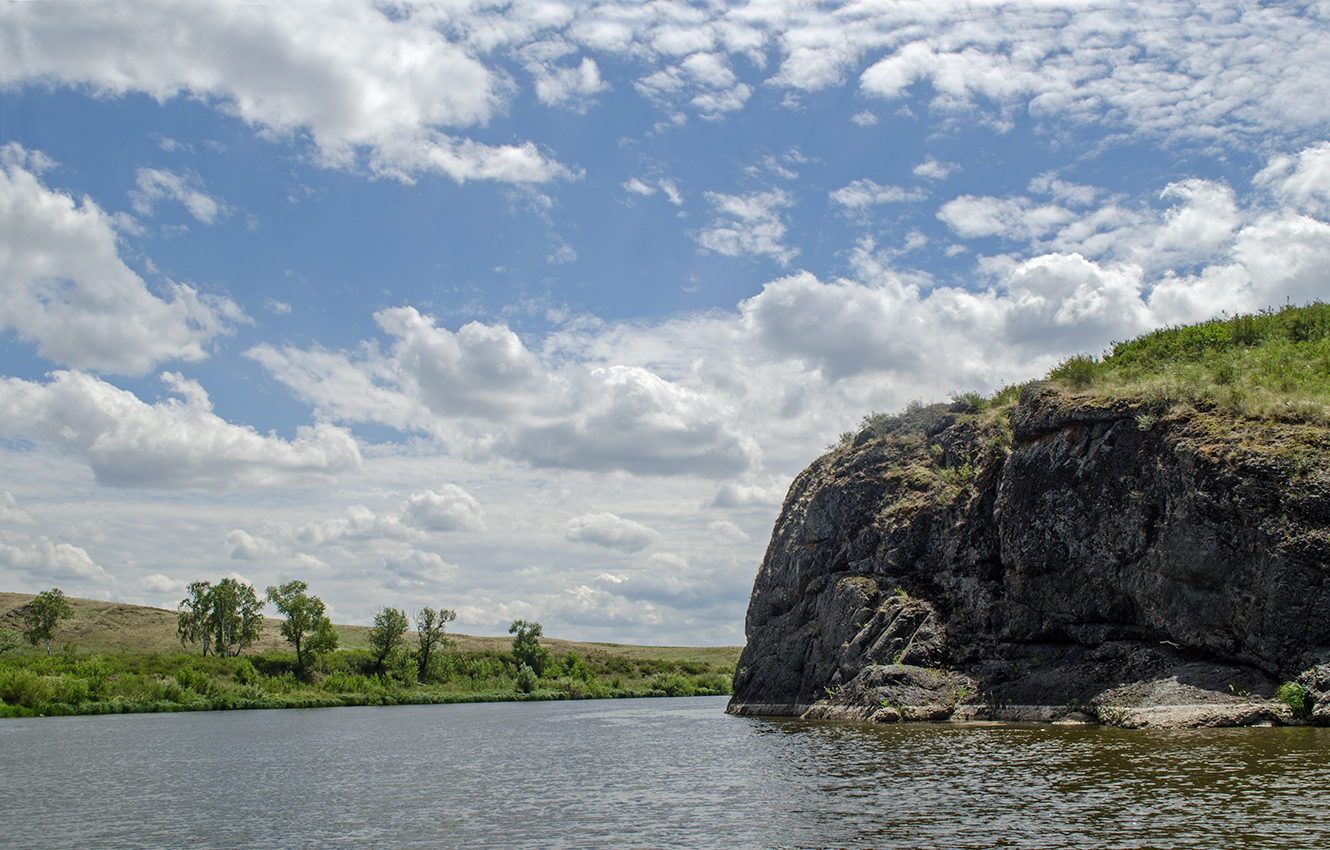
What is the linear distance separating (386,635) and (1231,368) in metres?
103

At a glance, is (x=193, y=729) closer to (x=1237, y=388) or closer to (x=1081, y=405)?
(x=1081, y=405)

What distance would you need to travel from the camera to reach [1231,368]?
1465 inches

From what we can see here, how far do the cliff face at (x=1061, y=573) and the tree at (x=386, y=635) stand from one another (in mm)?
68025

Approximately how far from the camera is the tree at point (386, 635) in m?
112

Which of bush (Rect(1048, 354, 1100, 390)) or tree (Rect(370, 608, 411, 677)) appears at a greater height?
bush (Rect(1048, 354, 1100, 390))

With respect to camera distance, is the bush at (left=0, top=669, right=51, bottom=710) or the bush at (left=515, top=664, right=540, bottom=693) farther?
the bush at (left=515, top=664, right=540, bottom=693)

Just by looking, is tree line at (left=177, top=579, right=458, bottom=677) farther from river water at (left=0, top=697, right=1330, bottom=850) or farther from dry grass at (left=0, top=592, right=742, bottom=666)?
river water at (left=0, top=697, right=1330, bottom=850)

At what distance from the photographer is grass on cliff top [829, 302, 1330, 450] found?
109 ft

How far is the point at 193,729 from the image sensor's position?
57781mm

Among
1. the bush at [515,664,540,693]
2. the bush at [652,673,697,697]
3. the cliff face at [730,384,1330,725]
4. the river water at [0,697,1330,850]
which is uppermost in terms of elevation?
the cliff face at [730,384,1330,725]

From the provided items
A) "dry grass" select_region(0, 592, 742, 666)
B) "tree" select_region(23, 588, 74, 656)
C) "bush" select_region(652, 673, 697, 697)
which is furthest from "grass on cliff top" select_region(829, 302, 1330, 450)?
"tree" select_region(23, 588, 74, 656)

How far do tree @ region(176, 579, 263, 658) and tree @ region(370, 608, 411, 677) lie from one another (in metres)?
18.0

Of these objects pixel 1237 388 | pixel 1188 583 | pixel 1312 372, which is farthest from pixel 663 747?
pixel 1312 372

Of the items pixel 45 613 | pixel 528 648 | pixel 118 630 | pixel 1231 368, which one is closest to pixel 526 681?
pixel 528 648
